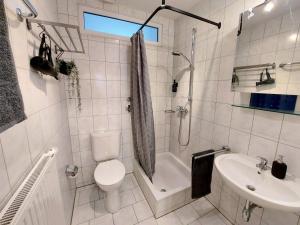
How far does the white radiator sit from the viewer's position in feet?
1.67

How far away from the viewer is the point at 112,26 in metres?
1.92

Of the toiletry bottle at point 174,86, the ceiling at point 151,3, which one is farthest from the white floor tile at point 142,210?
the ceiling at point 151,3

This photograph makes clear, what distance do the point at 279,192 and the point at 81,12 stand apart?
2.57m

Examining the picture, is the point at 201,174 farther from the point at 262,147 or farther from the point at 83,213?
the point at 83,213

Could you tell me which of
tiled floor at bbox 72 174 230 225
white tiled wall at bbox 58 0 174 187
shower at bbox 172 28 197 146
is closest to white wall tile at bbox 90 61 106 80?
white tiled wall at bbox 58 0 174 187

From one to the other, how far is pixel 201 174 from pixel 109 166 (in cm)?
110

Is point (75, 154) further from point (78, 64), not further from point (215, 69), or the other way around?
point (215, 69)

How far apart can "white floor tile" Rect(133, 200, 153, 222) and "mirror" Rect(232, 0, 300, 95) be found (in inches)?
65.2

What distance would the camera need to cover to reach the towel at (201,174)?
4.72 ft

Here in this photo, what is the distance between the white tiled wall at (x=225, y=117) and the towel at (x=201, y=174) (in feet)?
0.77

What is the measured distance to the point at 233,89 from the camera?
4.58ft

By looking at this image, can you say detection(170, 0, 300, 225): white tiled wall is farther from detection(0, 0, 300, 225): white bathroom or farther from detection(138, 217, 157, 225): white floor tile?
detection(138, 217, 157, 225): white floor tile

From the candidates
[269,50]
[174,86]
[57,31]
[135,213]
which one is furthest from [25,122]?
[174,86]

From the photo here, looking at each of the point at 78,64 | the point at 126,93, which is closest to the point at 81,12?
the point at 78,64
